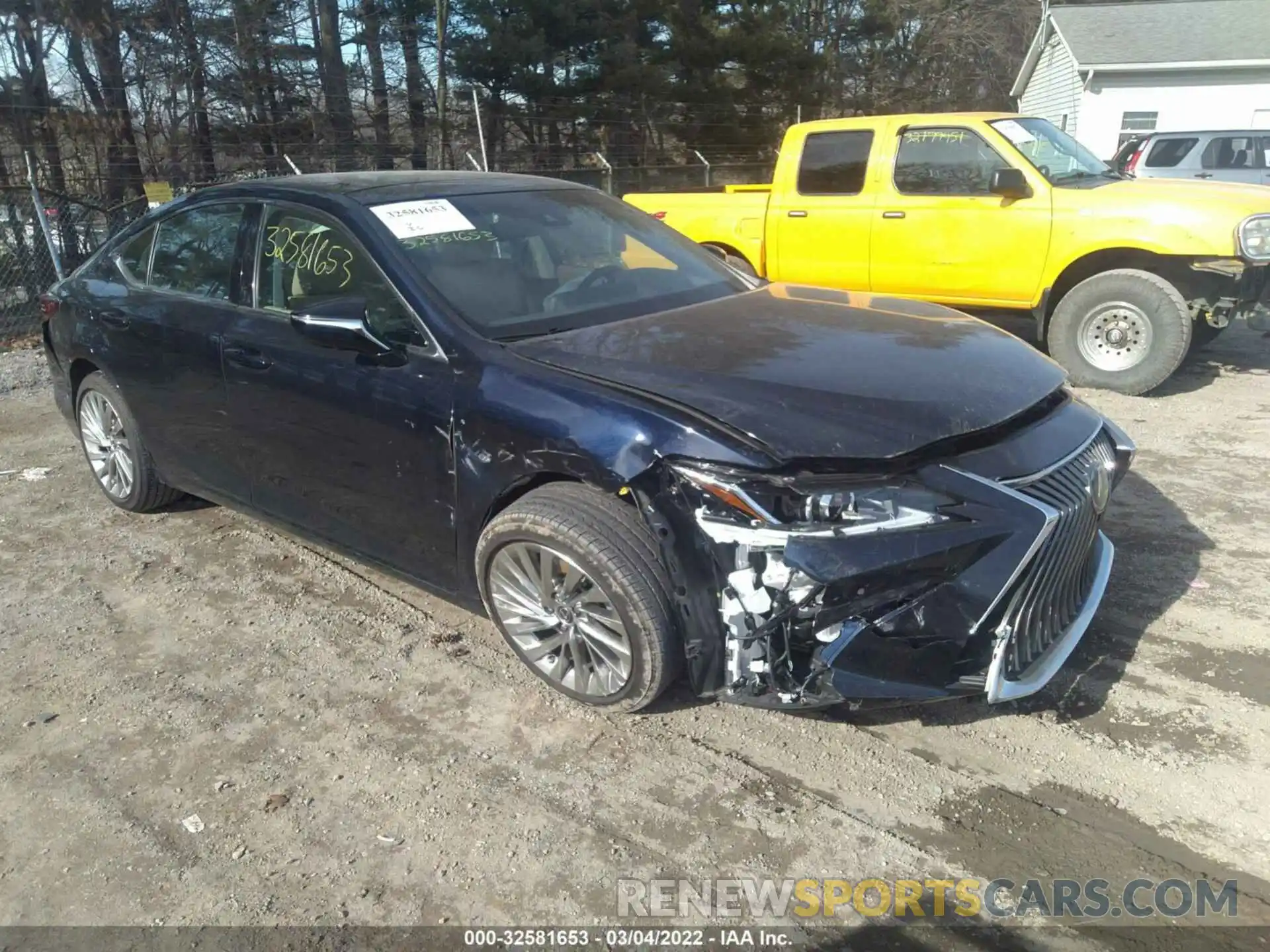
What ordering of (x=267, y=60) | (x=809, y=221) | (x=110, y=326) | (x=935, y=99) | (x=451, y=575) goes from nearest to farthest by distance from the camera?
1. (x=451, y=575)
2. (x=110, y=326)
3. (x=809, y=221)
4. (x=267, y=60)
5. (x=935, y=99)

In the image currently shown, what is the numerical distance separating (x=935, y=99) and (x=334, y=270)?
36.3m

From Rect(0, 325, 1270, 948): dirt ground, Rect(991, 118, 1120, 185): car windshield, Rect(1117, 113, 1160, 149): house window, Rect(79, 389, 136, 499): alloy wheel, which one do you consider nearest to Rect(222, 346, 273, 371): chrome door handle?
Rect(0, 325, 1270, 948): dirt ground

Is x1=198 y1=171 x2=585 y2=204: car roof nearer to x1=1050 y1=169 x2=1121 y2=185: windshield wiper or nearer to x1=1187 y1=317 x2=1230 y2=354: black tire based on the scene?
x1=1050 y1=169 x2=1121 y2=185: windshield wiper

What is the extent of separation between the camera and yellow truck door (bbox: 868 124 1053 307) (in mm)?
6863

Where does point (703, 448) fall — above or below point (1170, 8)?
below

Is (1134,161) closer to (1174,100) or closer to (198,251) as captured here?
(1174,100)

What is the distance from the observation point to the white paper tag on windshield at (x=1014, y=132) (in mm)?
7023

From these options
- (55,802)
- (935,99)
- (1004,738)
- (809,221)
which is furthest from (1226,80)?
(55,802)

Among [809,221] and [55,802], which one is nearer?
[55,802]

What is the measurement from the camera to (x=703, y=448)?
270 cm

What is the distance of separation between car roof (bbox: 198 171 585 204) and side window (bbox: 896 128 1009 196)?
12.7ft

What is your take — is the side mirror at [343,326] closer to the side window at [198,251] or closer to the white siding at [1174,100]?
the side window at [198,251]

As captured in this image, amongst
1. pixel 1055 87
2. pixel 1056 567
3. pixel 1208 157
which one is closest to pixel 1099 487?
pixel 1056 567

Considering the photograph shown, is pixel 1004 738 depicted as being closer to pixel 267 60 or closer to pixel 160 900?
pixel 160 900
